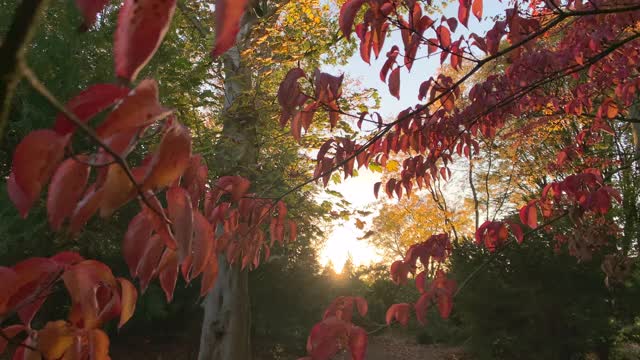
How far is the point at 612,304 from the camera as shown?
6.55m

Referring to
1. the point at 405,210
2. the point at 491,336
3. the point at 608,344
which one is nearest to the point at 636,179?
the point at 608,344

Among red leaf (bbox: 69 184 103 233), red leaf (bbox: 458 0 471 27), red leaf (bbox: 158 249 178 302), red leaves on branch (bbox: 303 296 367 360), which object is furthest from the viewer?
red leaf (bbox: 458 0 471 27)

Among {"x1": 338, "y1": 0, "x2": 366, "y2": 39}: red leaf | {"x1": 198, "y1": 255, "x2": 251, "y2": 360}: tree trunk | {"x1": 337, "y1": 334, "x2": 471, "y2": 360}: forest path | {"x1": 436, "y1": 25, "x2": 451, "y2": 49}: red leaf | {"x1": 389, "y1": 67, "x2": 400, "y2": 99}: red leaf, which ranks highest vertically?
{"x1": 436, "y1": 25, "x2": 451, "y2": 49}: red leaf

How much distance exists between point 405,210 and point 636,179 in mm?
11251

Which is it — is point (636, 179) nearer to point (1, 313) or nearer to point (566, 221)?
point (566, 221)

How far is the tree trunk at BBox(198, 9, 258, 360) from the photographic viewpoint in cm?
645

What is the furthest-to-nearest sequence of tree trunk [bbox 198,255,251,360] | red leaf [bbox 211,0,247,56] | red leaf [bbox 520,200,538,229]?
tree trunk [bbox 198,255,251,360] → red leaf [bbox 520,200,538,229] → red leaf [bbox 211,0,247,56]

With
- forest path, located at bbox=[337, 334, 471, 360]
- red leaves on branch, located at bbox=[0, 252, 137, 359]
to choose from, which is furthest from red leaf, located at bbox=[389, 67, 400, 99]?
forest path, located at bbox=[337, 334, 471, 360]

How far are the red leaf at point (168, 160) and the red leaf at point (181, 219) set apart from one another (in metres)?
0.10

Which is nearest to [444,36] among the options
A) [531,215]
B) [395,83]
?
[395,83]

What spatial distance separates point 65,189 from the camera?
0.48 meters

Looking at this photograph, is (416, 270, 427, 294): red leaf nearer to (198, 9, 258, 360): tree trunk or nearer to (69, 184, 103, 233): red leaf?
(69, 184, 103, 233): red leaf

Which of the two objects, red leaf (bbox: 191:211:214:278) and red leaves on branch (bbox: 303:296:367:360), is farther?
red leaves on branch (bbox: 303:296:367:360)

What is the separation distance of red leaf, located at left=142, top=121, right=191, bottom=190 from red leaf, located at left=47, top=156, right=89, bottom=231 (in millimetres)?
92
